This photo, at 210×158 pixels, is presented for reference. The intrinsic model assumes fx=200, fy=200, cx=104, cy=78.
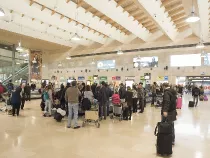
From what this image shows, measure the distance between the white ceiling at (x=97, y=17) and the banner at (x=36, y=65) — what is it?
237 inches

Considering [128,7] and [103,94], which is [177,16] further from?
[103,94]

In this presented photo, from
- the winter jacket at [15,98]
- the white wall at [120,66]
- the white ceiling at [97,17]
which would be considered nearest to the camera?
the winter jacket at [15,98]

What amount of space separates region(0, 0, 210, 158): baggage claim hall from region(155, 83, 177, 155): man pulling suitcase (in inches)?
0.8

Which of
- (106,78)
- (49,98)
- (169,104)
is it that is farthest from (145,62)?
(169,104)

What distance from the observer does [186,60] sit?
55.6ft

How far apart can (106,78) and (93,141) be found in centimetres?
1615

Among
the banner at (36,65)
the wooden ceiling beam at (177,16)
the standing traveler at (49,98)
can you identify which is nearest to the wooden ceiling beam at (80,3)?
the standing traveler at (49,98)

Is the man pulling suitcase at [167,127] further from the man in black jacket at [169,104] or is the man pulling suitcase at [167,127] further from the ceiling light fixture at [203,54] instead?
the ceiling light fixture at [203,54]

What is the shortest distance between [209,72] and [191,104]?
5433mm

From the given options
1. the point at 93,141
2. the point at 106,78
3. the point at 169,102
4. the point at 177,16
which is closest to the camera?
the point at 169,102

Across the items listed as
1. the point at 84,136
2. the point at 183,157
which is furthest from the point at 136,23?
the point at 183,157

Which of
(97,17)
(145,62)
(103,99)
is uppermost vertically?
(97,17)

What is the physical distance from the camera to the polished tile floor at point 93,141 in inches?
160

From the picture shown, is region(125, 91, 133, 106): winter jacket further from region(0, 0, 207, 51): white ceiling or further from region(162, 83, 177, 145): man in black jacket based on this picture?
region(0, 0, 207, 51): white ceiling
